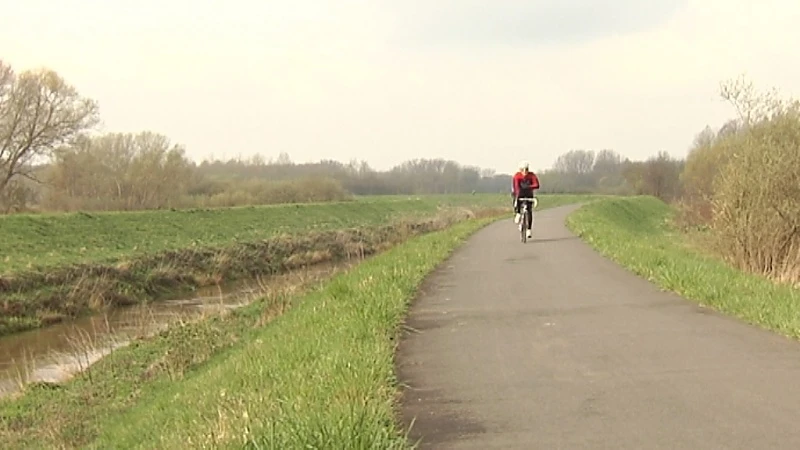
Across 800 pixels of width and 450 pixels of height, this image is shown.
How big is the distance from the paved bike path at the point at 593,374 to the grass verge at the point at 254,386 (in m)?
0.43

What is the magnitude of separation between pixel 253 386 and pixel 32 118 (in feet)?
135

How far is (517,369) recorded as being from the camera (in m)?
6.81

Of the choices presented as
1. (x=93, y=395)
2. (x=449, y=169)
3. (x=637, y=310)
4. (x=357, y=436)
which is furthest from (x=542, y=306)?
(x=449, y=169)

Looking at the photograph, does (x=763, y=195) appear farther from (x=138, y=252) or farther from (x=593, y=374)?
(x=138, y=252)

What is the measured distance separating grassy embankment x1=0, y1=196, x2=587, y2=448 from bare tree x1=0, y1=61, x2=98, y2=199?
103 feet

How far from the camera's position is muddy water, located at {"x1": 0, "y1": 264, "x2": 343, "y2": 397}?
560 inches

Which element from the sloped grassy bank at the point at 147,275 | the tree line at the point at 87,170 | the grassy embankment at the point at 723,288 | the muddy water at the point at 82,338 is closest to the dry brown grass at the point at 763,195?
the grassy embankment at the point at 723,288

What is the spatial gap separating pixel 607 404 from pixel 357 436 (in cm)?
203

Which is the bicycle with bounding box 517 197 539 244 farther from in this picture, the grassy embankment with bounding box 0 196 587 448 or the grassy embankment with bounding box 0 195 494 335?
the grassy embankment with bounding box 0 195 494 335

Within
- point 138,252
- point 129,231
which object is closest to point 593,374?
point 138,252

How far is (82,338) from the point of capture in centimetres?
1747

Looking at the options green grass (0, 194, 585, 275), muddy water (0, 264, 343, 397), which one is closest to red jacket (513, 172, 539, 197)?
muddy water (0, 264, 343, 397)

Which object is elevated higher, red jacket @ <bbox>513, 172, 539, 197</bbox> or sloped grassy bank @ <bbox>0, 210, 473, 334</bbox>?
red jacket @ <bbox>513, 172, 539, 197</bbox>

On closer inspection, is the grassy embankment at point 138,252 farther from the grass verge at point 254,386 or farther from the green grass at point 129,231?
the grass verge at point 254,386
